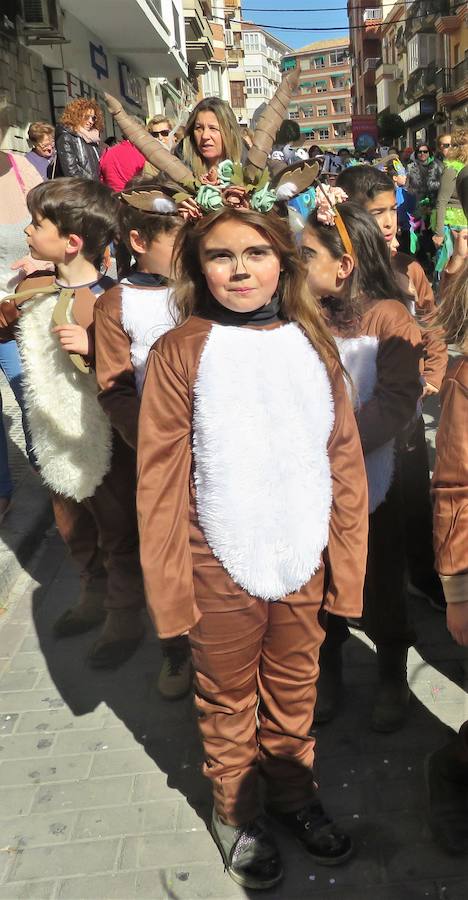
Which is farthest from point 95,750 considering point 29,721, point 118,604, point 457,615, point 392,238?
point 392,238

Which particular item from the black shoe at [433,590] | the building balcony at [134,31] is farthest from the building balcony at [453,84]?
the black shoe at [433,590]

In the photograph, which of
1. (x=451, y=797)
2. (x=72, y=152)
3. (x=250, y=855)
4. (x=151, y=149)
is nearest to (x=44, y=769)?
(x=250, y=855)

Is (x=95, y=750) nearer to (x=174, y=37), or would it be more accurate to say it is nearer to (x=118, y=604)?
(x=118, y=604)

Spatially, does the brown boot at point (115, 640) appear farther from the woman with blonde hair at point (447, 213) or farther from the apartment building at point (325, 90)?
the apartment building at point (325, 90)

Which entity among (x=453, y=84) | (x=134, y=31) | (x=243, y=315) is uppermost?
(x=453, y=84)

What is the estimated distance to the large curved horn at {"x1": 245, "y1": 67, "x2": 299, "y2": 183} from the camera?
6.65ft

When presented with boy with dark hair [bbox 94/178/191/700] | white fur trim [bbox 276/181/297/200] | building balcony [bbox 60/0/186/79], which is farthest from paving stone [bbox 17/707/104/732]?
building balcony [bbox 60/0/186/79]

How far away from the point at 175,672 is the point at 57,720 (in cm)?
46

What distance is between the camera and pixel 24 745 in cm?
273

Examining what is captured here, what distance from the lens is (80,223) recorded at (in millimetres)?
2869

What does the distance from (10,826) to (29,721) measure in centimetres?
52

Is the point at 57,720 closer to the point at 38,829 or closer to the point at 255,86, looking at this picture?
the point at 38,829

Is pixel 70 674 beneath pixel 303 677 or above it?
beneath

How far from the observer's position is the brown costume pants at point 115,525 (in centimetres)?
311
